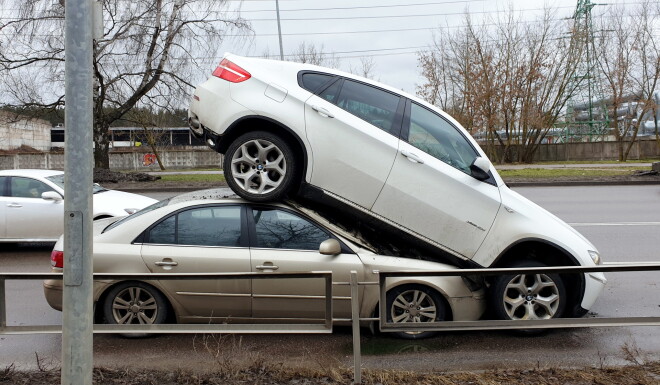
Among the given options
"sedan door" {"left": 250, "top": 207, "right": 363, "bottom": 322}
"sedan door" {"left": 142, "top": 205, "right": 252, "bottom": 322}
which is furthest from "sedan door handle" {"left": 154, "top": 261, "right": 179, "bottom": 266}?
"sedan door" {"left": 250, "top": 207, "right": 363, "bottom": 322}

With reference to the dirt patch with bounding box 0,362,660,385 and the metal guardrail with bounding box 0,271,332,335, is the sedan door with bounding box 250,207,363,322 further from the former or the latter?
the dirt patch with bounding box 0,362,660,385

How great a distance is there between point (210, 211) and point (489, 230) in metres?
2.60

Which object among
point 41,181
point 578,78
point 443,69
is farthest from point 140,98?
point 578,78

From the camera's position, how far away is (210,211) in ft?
19.2

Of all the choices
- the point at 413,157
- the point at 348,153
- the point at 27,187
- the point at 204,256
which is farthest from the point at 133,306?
the point at 27,187

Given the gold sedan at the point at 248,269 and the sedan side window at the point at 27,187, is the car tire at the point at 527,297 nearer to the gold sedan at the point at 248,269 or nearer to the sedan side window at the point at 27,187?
the gold sedan at the point at 248,269

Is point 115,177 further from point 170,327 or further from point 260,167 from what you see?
point 170,327

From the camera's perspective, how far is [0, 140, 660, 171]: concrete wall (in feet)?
137

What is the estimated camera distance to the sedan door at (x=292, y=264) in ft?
18.1

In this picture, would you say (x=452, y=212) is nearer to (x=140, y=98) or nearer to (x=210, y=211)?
(x=210, y=211)

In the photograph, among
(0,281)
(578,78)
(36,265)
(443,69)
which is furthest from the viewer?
(443,69)

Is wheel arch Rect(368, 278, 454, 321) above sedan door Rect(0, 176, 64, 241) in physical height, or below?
below

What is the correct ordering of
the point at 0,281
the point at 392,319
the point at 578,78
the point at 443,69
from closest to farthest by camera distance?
1. the point at 0,281
2. the point at 392,319
3. the point at 578,78
4. the point at 443,69

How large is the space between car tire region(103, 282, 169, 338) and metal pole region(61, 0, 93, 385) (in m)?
2.11
